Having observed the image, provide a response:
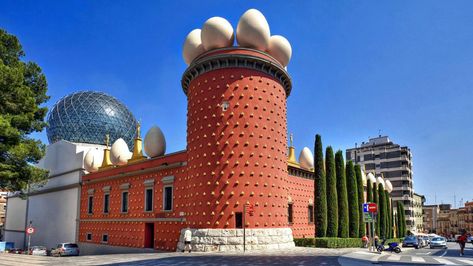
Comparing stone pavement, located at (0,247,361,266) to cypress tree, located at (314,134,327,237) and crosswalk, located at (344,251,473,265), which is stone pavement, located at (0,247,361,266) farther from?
cypress tree, located at (314,134,327,237)

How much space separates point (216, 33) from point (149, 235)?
709 inches

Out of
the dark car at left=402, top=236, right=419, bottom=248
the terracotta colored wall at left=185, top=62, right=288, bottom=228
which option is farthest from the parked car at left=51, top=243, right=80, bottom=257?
the dark car at left=402, top=236, right=419, bottom=248

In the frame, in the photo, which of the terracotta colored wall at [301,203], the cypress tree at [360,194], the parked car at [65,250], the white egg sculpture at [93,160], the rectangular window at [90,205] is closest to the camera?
the terracotta colored wall at [301,203]

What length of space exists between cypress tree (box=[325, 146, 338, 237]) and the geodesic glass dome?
98.1ft

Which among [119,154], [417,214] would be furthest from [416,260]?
[417,214]

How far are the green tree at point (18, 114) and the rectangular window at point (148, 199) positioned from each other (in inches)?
419

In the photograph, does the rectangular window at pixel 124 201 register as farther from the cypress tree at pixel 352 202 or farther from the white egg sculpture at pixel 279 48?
the cypress tree at pixel 352 202

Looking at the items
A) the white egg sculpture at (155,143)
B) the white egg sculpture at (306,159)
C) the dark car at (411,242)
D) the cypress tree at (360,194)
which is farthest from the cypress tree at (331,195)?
the white egg sculpture at (155,143)

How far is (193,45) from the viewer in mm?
30359

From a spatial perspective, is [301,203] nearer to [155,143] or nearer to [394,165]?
A: [155,143]

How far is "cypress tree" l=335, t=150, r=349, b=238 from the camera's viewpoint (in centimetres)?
3497

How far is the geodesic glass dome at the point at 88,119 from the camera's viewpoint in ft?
164

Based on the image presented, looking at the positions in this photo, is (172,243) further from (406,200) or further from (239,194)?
(406,200)

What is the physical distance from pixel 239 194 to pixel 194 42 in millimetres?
12671
